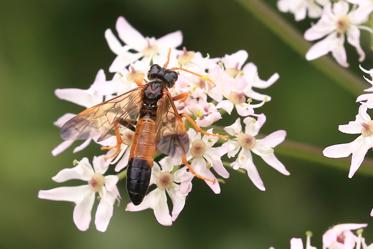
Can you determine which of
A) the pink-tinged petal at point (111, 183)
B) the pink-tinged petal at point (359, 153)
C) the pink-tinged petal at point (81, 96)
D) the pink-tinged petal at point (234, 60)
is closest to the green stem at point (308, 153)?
the pink-tinged petal at point (359, 153)

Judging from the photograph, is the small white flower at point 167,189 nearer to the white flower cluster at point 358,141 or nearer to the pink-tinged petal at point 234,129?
the pink-tinged petal at point 234,129

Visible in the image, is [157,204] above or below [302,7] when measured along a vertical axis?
below

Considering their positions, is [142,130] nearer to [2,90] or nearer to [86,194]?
[86,194]

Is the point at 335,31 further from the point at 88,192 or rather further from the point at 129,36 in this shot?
the point at 88,192

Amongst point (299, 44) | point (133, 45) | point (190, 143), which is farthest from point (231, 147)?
point (299, 44)

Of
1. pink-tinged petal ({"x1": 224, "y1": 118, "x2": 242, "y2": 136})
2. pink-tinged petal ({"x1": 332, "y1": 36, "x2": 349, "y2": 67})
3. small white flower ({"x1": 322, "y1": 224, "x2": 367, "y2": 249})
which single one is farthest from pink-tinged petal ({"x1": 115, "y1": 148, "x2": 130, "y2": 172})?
pink-tinged petal ({"x1": 332, "y1": 36, "x2": 349, "y2": 67})

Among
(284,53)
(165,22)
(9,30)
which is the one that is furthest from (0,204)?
(284,53)

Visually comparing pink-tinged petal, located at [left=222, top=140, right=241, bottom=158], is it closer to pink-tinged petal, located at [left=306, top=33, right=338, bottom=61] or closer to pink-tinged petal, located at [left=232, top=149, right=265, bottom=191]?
pink-tinged petal, located at [left=232, top=149, right=265, bottom=191]
